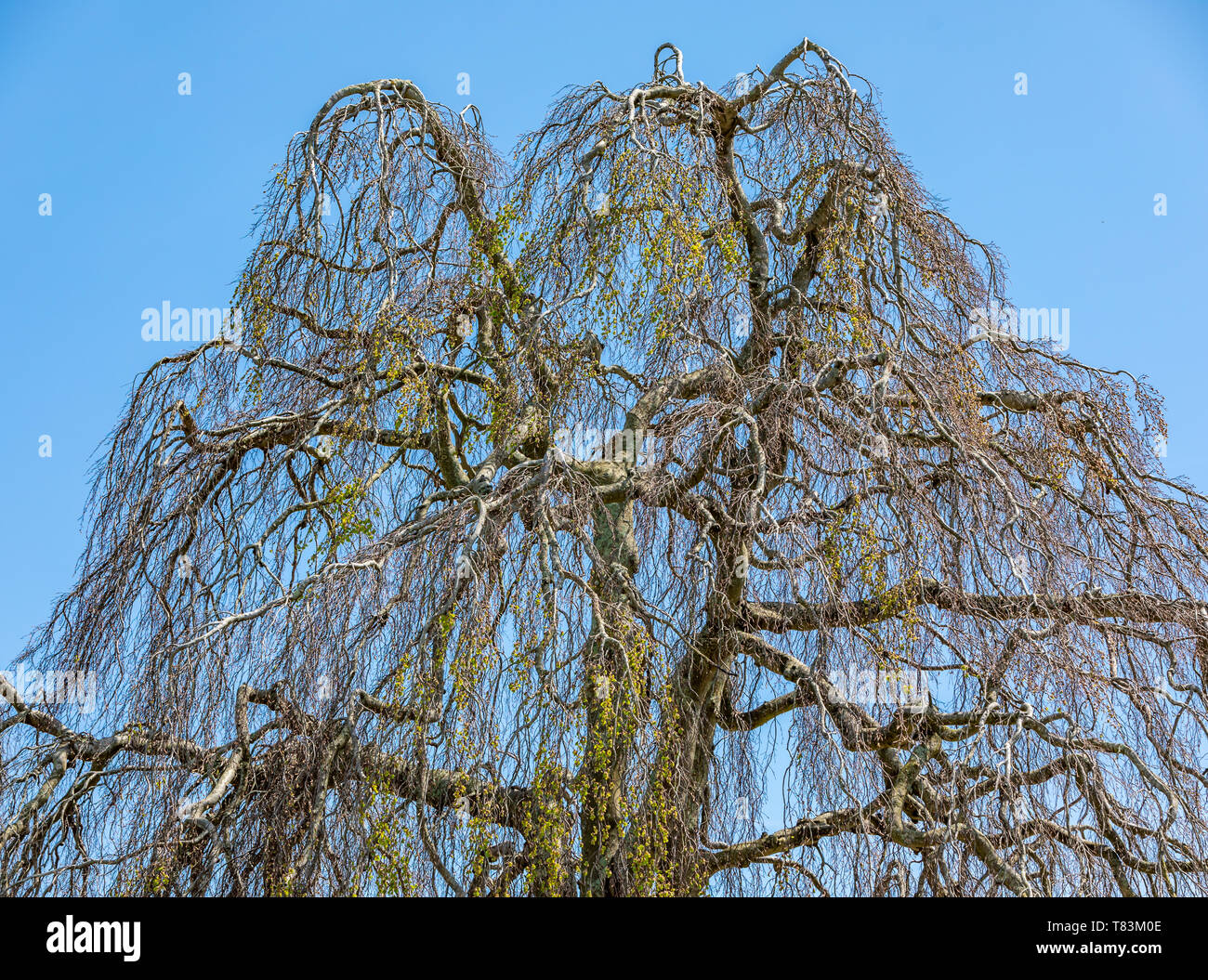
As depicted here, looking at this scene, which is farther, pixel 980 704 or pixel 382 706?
pixel 980 704

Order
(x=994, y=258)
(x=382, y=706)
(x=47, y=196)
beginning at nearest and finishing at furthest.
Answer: (x=382, y=706) → (x=47, y=196) → (x=994, y=258)

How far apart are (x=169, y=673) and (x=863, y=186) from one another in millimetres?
3517

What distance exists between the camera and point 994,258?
612 cm

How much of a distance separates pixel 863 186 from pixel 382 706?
3138 millimetres
